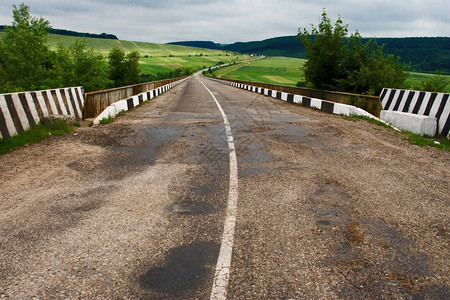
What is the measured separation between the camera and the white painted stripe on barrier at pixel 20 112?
8.41 m

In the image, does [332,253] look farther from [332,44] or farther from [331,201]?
[332,44]

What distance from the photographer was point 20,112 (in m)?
8.58

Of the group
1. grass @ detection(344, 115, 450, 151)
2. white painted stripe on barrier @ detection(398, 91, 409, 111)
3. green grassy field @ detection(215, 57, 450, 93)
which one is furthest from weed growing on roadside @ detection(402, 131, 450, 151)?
green grassy field @ detection(215, 57, 450, 93)

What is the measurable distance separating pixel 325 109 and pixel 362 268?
13631mm

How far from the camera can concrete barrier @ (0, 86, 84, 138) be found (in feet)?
26.3

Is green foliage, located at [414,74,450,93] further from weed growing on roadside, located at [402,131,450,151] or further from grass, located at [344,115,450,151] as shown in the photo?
weed growing on roadside, located at [402,131,450,151]

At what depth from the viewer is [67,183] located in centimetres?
532

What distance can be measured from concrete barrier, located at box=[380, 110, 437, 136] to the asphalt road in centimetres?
246

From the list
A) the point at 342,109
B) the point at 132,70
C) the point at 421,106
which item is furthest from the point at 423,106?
the point at 132,70

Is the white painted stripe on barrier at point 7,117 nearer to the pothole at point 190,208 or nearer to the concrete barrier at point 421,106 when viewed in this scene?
the pothole at point 190,208

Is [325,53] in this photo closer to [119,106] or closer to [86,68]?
[119,106]

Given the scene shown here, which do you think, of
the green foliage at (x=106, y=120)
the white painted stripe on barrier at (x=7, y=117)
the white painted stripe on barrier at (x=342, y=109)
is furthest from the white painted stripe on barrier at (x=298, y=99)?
the white painted stripe on barrier at (x=7, y=117)

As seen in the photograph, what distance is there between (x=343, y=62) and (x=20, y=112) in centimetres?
1917

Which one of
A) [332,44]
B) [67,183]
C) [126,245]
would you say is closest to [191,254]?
[126,245]
